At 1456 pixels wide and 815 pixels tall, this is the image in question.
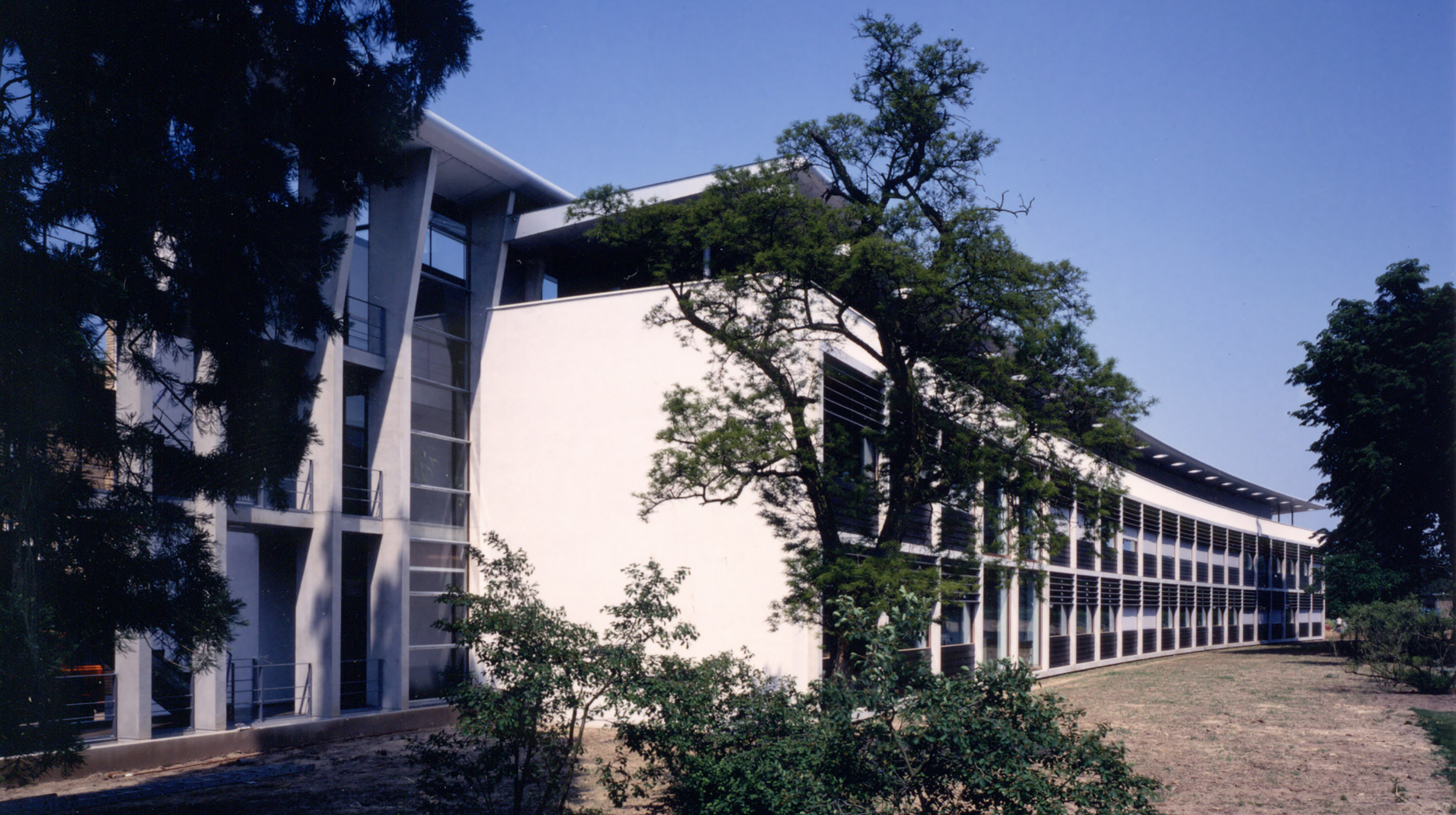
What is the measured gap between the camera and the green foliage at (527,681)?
7.51 meters

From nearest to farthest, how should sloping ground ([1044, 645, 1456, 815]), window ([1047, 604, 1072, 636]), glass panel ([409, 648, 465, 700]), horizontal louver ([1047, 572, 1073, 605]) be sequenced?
sloping ground ([1044, 645, 1456, 815]) → glass panel ([409, 648, 465, 700]) → horizontal louver ([1047, 572, 1073, 605]) → window ([1047, 604, 1072, 636])

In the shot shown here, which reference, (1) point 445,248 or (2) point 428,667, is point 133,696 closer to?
(2) point 428,667

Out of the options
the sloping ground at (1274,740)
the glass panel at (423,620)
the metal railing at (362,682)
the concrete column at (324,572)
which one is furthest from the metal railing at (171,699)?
the sloping ground at (1274,740)

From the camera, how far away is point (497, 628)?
766 cm

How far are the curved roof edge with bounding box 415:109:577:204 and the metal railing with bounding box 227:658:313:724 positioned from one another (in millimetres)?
8283

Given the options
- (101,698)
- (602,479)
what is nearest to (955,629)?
(602,479)

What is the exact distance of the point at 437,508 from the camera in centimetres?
1895

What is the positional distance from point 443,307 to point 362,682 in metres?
6.82

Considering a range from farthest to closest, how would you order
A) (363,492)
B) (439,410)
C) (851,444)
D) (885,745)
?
(439,410)
(851,444)
(363,492)
(885,745)

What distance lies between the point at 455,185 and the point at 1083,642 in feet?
77.1

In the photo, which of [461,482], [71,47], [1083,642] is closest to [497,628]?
[71,47]

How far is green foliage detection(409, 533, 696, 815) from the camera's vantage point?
24.6ft

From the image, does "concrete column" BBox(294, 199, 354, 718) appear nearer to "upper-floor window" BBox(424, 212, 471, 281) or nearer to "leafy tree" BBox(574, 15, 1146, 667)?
"upper-floor window" BBox(424, 212, 471, 281)

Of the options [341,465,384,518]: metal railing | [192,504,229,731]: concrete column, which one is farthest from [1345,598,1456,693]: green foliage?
[192,504,229,731]: concrete column
